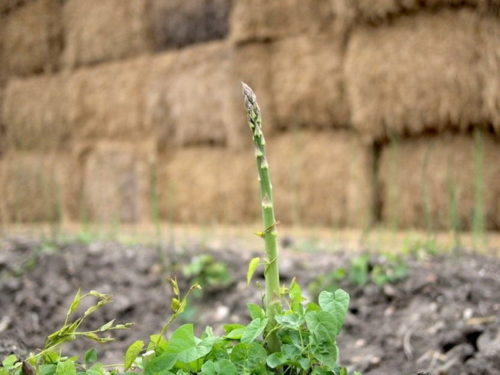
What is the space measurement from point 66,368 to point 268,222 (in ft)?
1.12

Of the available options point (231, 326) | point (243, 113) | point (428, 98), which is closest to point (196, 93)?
point (243, 113)

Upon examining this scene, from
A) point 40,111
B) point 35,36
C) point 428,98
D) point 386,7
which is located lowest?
point 428,98

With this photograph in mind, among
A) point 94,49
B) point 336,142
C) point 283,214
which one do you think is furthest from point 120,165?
point 336,142

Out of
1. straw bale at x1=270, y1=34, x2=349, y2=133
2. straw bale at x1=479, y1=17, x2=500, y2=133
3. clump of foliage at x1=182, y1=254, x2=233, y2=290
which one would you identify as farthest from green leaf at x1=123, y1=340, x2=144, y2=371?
straw bale at x1=270, y1=34, x2=349, y2=133

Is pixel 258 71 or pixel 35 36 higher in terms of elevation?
pixel 35 36

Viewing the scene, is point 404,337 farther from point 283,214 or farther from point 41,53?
point 41,53

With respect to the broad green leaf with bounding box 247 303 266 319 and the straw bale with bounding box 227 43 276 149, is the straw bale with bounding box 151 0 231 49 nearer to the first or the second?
the straw bale with bounding box 227 43 276 149

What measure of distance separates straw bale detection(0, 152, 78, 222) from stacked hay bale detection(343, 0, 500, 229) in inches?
96.7

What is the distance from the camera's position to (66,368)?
36.8 inches

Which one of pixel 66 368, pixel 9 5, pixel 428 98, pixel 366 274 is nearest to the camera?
pixel 66 368

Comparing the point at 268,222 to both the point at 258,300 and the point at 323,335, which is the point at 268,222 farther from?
the point at 258,300

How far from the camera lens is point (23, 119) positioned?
5.21 meters

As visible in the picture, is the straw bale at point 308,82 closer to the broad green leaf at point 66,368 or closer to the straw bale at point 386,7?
the straw bale at point 386,7

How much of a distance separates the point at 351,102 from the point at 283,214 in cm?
79
